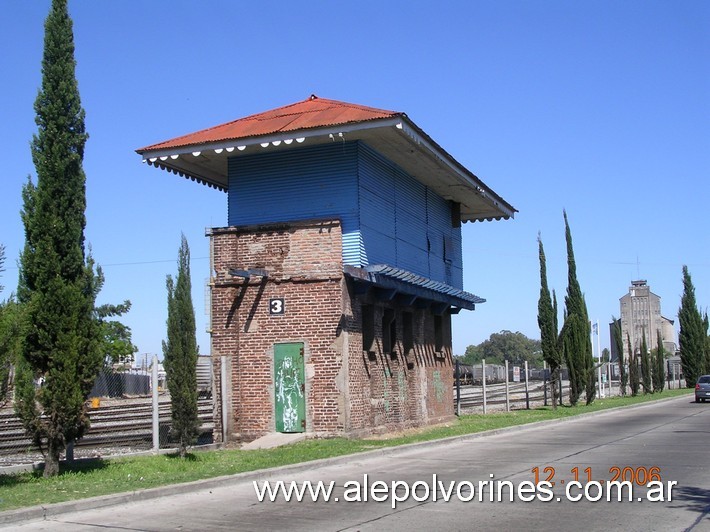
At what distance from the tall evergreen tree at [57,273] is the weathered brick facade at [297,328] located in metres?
6.75

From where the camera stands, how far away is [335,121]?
62.8 feet

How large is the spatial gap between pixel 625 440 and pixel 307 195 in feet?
30.8

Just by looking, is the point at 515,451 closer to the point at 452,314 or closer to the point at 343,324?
the point at 343,324

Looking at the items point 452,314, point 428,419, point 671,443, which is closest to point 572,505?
point 671,443

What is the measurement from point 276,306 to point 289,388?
1.95 meters

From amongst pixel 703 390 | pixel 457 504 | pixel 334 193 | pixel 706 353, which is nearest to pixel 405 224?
pixel 334 193

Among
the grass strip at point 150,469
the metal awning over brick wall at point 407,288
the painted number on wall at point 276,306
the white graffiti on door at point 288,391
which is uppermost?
the metal awning over brick wall at point 407,288

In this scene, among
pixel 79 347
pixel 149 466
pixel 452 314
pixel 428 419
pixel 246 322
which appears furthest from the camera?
pixel 452 314

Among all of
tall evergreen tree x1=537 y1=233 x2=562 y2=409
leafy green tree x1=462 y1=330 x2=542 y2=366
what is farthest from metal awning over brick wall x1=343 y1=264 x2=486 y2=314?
leafy green tree x1=462 y1=330 x2=542 y2=366

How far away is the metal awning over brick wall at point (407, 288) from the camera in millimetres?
19688

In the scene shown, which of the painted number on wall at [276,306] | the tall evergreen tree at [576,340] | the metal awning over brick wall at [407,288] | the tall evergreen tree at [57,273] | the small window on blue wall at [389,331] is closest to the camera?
the tall evergreen tree at [57,273]

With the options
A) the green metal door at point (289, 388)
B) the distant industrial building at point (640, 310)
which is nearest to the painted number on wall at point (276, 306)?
the green metal door at point (289, 388)

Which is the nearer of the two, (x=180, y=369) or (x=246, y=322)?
(x=180, y=369)

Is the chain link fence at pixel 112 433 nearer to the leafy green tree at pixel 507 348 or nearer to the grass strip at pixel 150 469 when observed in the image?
the grass strip at pixel 150 469
